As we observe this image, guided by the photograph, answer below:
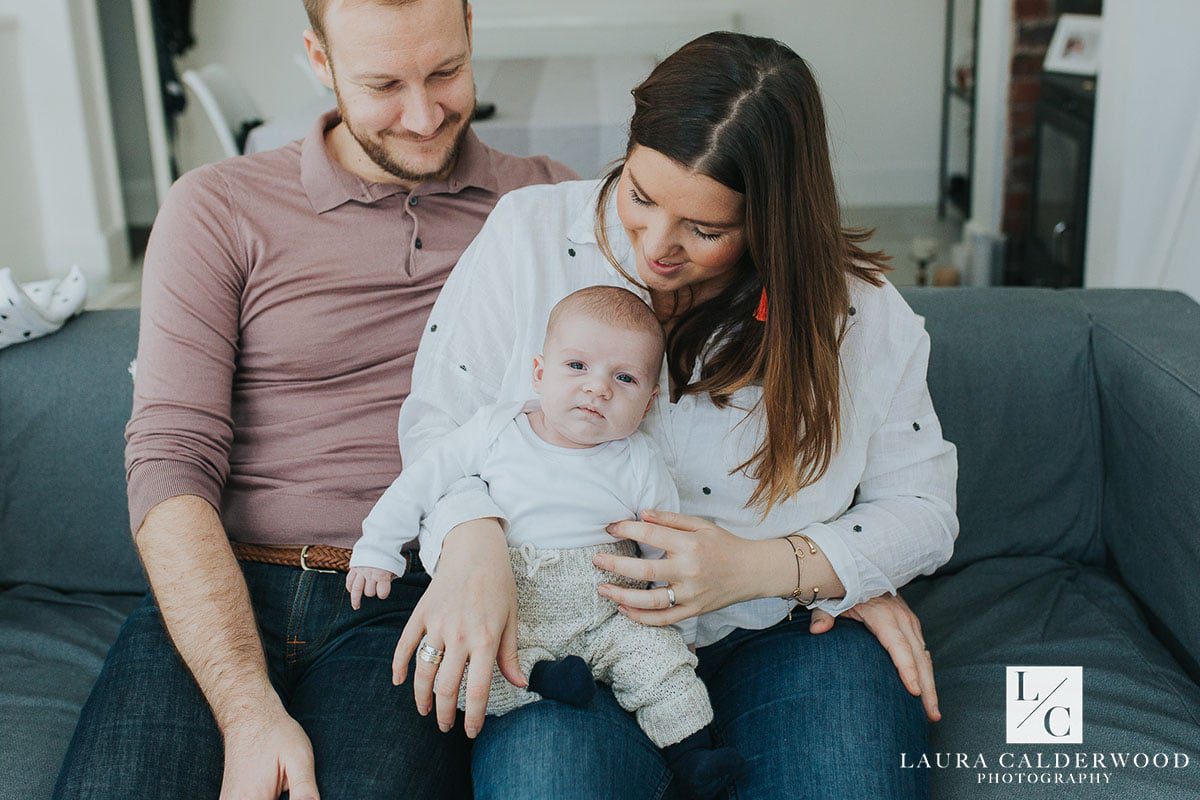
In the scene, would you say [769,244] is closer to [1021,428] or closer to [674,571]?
[674,571]

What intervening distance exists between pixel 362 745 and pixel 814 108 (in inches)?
33.4

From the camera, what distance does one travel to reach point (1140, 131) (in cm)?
300

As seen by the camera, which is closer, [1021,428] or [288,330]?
[288,330]

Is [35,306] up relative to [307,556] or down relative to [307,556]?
up

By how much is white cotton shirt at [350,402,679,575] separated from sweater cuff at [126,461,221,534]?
0.27 metres

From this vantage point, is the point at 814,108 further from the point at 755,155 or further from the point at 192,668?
the point at 192,668

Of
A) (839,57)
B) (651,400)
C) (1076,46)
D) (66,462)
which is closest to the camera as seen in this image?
(651,400)

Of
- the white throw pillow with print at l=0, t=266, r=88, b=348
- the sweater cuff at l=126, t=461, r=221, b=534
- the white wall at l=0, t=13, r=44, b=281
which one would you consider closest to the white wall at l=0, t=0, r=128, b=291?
the white wall at l=0, t=13, r=44, b=281

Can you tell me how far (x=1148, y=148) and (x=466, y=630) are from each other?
251 cm

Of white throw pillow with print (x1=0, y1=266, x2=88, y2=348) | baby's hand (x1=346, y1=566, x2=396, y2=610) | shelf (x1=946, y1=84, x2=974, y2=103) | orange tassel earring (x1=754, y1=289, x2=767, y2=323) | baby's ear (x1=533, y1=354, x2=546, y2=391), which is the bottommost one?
shelf (x1=946, y1=84, x2=974, y2=103)

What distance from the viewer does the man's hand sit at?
120 centimetres

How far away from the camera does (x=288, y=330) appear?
5.26 feet

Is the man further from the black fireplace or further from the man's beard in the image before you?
the black fireplace

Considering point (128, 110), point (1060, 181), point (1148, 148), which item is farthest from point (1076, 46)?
point (128, 110)
